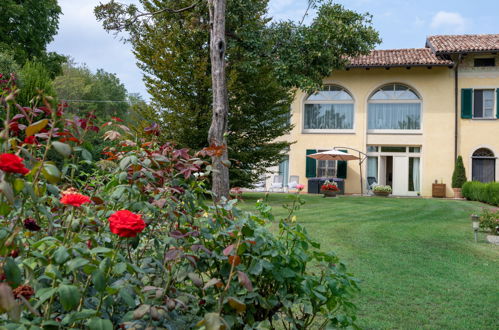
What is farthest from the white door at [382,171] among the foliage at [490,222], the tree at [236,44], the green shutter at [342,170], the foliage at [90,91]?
the foliage at [90,91]

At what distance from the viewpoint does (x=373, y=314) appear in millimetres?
3486

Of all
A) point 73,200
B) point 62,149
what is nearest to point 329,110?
point 73,200

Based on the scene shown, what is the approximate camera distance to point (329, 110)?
2038 cm

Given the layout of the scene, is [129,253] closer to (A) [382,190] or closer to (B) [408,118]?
(A) [382,190]

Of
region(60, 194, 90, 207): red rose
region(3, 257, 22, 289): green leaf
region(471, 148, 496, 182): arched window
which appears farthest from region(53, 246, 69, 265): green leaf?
region(471, 148, 496, 182): arched window

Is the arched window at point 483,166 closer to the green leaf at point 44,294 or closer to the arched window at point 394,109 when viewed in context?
the arched window at point 394,109

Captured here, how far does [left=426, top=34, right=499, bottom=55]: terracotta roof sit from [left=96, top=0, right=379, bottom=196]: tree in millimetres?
8375

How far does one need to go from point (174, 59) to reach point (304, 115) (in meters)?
9.56

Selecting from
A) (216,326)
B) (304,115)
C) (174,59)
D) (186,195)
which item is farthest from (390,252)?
(304,115)

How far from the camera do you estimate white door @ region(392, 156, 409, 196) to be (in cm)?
1955

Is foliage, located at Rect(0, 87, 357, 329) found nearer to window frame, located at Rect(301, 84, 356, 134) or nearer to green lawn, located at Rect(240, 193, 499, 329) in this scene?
green lawn, located at Rect(240, 193, 499, 329)

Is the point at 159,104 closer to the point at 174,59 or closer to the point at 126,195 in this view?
the point at 174,59

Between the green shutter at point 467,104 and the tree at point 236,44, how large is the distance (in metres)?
9.23

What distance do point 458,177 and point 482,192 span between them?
3103mm
